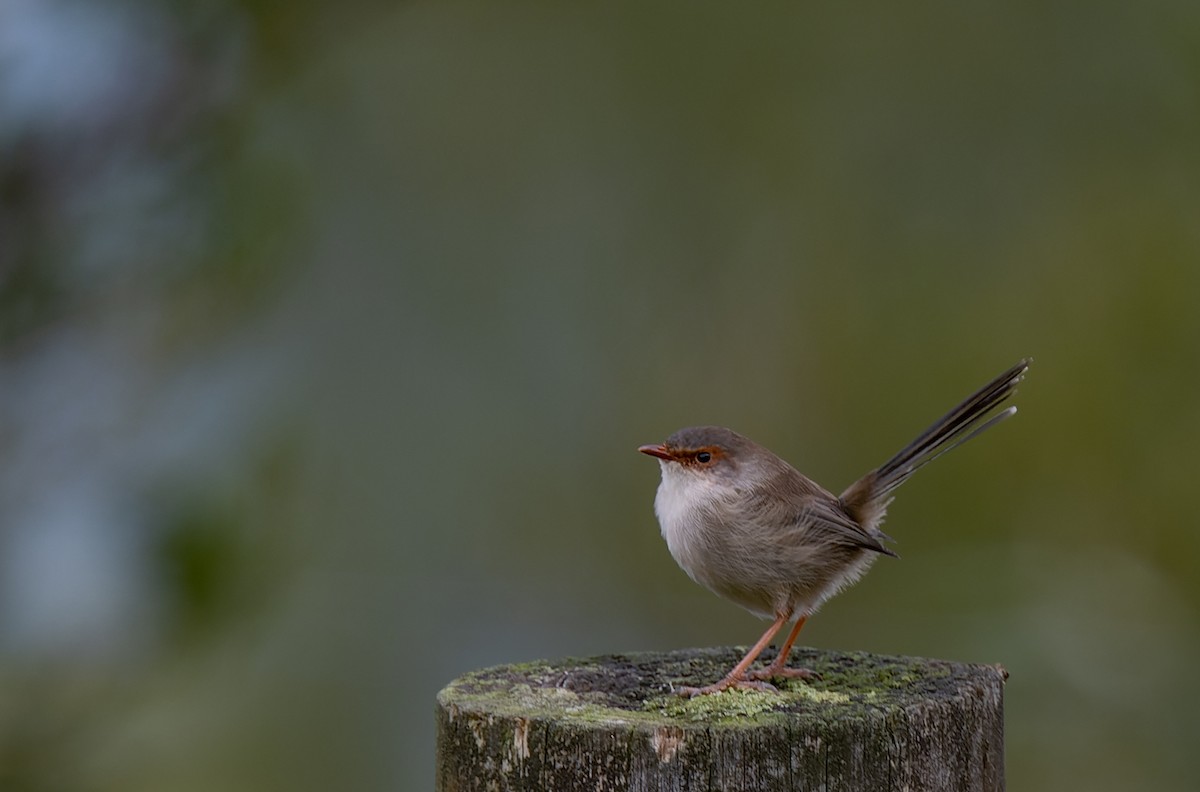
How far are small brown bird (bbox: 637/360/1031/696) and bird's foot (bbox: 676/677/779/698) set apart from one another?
19.3 inches

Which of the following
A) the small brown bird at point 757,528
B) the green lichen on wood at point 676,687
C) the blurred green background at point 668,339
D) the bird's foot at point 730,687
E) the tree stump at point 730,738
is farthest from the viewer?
the blurred green background at point 668,339

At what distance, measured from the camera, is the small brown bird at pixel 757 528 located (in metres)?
3.84

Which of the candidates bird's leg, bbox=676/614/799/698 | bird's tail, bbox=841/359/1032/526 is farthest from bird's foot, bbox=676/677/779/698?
bird's tail, bbox=841/359/1032/526

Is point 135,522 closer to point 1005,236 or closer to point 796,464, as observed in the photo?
point 796,464

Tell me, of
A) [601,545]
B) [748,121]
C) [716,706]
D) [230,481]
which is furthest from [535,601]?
[716,706]

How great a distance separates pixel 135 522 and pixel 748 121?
18.4 ft

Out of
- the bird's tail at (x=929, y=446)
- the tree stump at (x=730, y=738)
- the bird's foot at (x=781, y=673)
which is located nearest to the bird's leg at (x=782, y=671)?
the bird's foot at (x=781, y=673)

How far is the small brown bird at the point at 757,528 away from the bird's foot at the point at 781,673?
14 cm

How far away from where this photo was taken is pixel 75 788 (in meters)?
3.81

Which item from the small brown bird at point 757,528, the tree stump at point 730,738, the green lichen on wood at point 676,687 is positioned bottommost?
the tree stump at point 730,738

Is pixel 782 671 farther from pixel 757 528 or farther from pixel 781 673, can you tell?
pixel 757 528

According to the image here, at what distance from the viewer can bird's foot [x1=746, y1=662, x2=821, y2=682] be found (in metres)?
3.30

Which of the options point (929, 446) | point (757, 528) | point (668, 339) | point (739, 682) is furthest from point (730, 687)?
point (668, 339)

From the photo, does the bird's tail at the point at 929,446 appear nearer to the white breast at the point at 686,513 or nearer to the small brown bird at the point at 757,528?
the small brown bird at the point at 757,528
